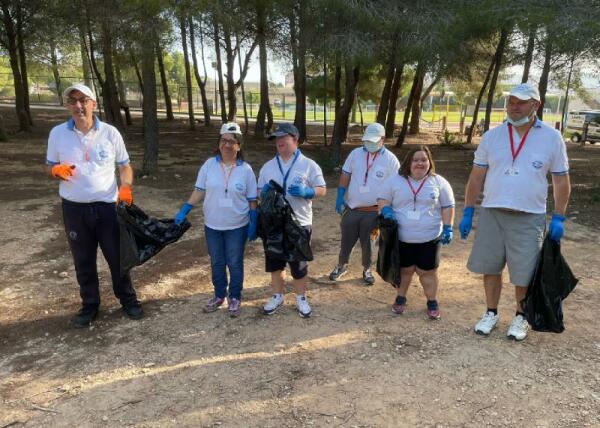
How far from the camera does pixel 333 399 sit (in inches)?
113

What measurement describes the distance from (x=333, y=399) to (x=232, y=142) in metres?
Answer: 1.90

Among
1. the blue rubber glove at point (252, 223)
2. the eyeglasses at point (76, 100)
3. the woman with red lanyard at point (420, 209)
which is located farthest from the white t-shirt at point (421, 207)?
the eyeglasses at point (76, 100)

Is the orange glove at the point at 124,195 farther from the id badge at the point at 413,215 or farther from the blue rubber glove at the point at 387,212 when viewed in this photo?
the id badge at the point at 413,215

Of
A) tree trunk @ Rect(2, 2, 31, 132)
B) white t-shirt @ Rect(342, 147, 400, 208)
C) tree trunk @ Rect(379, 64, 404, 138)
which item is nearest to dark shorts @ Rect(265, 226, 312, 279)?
white t-shirt @ Rect(342, 147, 400, 208)

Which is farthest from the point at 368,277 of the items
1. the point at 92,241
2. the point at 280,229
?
the point at 92,241

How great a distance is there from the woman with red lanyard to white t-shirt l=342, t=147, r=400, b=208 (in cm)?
48

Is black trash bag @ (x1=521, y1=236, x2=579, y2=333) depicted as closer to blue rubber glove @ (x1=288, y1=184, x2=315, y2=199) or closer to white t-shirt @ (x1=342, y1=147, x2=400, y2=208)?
white t-shirt @ (x1=342, y1=147, x2=400, y2=208)

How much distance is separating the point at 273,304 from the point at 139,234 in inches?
46.8

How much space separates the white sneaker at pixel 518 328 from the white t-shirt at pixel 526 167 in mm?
837

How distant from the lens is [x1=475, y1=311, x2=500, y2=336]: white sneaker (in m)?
3.60

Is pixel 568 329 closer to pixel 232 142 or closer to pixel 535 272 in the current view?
pixel 535 272

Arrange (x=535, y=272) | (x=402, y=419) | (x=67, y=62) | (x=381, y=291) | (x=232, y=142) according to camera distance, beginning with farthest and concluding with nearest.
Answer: (x=67, y=62) → (x=381, y=291) → (x=232, y=142) → (x=535, y=272) → (x=402, y=419)

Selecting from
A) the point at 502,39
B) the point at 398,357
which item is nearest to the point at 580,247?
the point at 398,357

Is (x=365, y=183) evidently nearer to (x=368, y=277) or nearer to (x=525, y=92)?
(x=368, y=277)
